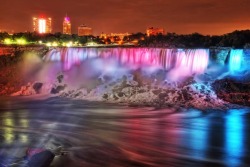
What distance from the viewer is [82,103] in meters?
28.7

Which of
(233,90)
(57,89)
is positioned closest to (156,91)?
(233,90)

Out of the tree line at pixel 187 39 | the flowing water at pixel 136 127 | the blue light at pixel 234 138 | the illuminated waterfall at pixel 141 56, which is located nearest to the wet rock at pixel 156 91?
the flowing water at pixel 136 127

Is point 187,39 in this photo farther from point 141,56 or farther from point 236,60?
point 236,60

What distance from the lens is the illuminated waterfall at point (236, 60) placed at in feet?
101

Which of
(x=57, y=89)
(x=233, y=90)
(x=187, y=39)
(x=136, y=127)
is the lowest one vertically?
(x=57, y=89)

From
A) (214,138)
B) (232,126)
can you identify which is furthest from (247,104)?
(214,138)

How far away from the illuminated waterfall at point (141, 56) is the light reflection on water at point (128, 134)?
28.7 ft

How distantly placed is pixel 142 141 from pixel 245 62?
1625 cm

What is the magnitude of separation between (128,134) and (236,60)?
51.6ft

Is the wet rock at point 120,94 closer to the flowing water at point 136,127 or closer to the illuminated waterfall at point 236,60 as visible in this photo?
the flowing water at point 136,127

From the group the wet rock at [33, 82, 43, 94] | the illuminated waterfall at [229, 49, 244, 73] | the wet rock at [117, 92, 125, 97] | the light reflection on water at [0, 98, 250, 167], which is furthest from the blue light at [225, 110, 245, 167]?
the wet rock at [33, 82, 43, 94]

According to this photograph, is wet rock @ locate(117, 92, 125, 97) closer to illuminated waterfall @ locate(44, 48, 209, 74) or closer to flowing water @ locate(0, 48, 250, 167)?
flowing water @ locate(0, 48, 250, 167)

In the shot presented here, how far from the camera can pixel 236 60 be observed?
31.3m

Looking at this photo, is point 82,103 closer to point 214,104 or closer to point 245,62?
point 214,104
